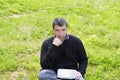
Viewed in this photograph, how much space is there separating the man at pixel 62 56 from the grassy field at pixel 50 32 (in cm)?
105

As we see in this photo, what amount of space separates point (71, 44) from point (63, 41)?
0.13 m

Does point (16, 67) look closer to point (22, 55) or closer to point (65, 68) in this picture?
point (22, 55)

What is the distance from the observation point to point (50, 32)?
9.05m

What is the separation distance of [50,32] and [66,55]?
3409 millimetres

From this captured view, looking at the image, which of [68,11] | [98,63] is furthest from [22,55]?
[68,11]

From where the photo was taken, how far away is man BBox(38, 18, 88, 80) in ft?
18.3

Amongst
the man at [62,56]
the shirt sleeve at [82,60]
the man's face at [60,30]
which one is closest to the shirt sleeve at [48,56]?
the man at [62,56]

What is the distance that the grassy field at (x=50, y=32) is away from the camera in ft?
23.3

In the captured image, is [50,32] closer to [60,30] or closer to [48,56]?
[48,56]

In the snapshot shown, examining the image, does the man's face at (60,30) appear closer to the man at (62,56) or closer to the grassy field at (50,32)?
the man at (62,56)

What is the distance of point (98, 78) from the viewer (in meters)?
6.75

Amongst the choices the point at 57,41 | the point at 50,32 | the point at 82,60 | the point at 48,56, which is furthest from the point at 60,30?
the point at 50,32

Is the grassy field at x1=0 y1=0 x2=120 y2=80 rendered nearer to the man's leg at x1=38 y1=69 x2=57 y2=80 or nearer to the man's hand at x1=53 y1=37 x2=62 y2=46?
the man's leg at x1=38 y1=69 x2=57 y2=80

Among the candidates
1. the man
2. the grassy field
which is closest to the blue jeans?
the man
